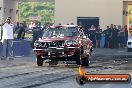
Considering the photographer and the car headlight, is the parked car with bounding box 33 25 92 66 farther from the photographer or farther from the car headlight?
the photographer

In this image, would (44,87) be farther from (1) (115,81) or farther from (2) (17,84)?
(1) (115,81)

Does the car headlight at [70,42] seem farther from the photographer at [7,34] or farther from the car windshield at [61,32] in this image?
the photographer at [7,34]

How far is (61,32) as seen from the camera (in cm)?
1941

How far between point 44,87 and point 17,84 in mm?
889

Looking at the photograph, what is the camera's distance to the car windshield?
1917 centimetres

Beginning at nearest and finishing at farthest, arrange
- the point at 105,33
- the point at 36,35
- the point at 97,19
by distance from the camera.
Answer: the point at 36,35
the point at 105,33
the point at 97,19

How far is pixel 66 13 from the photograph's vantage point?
40500 mm

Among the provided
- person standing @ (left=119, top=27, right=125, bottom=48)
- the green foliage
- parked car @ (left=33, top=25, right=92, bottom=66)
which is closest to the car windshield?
parked car @ (left=33, top=25, right=92, bottom=66)

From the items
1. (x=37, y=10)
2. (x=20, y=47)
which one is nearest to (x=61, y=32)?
(x=20, y=47)

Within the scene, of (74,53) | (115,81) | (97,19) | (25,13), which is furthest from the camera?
(25,13)

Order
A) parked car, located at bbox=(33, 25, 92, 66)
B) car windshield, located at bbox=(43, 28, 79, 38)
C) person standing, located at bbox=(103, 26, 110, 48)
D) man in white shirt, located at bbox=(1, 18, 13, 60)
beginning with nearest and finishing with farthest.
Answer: parked car, located at bbox=(33, 25, 92, 66) → car windshield, located at bbox=(43, 28, 79, 38) → man in white shirt, located at bbox=(1, 18, 13, 60) → person standing, located at bbox=(103, 26, 110, 48)

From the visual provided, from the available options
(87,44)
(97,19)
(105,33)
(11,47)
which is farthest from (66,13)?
(87,44)

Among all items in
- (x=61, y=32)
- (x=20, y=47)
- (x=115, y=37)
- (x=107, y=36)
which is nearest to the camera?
(x=61, y=32)

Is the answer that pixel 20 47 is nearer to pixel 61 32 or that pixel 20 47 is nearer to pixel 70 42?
pixel 61 32
